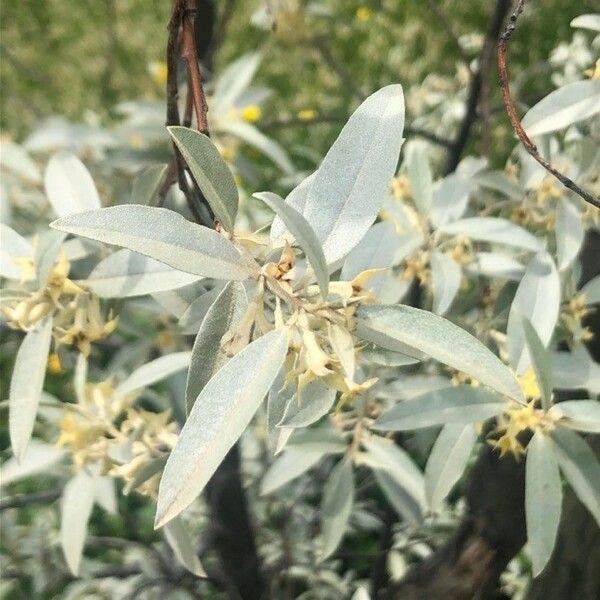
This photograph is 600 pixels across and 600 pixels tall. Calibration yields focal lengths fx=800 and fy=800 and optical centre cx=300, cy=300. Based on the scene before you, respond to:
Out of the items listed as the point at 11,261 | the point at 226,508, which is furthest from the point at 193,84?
the point at 226,508

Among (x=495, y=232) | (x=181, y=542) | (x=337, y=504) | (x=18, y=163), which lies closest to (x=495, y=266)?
(x=495, y=232)

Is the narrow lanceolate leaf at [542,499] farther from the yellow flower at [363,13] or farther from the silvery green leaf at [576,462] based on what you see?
the yellow flower at [363,13]

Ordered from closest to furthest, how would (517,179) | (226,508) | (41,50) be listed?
(517,179) → (226,508) → (41,50)

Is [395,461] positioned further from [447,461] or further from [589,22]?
[589,22]

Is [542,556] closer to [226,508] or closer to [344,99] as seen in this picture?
[226,508]

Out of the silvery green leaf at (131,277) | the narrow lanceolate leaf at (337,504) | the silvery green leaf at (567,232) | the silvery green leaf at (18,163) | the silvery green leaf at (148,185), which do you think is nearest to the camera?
the silvery green leaf at (131,277)

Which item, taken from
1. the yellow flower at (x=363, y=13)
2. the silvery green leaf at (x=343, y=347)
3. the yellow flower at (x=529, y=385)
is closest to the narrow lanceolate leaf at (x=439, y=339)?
the silvery green leaf at (x=343, y=347)

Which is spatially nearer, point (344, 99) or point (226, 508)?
point (226, 508)
